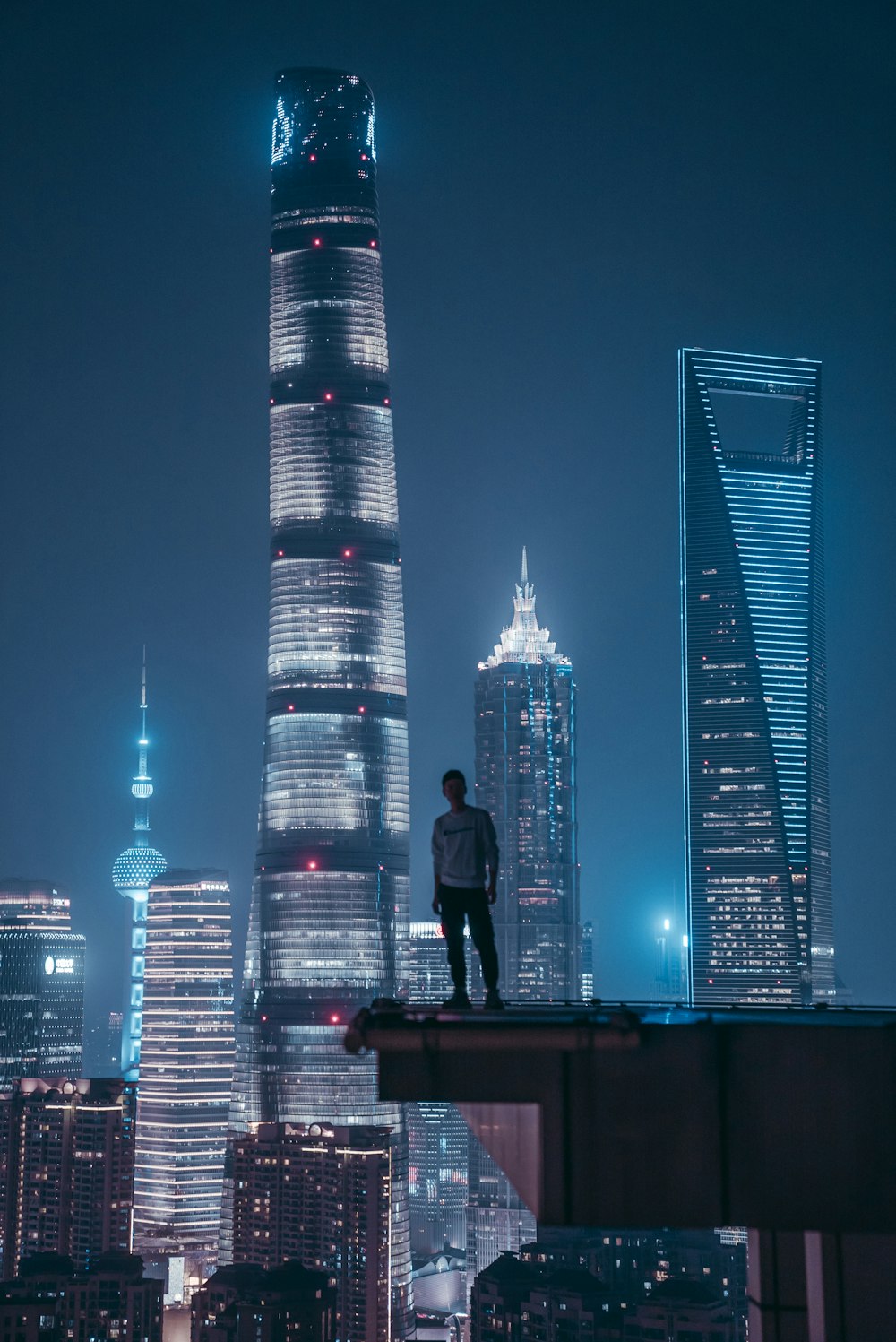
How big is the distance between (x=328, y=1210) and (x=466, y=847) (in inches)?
4571

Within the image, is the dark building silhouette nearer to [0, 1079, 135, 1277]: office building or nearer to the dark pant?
[0, 1079, 135, 1277]: office building

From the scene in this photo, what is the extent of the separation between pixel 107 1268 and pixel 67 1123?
99.2ft

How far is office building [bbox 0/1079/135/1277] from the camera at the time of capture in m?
124

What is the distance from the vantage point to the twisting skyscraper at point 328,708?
161 m

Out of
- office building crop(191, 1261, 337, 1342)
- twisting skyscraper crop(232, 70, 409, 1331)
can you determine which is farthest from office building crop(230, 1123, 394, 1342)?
twisting skyscraper crop(232, 70, 409, 1331)

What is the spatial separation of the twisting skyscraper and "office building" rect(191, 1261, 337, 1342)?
57457 millimetres

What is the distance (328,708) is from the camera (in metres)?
162

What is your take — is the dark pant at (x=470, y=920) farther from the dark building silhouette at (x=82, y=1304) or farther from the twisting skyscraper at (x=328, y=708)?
the twisting skyscraper at (x=328, y=708)

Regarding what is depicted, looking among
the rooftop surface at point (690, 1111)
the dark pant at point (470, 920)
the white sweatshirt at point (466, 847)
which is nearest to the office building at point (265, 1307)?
the dark pant at point (470, 920)

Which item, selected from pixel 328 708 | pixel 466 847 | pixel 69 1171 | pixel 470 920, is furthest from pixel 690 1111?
pixel 328 708

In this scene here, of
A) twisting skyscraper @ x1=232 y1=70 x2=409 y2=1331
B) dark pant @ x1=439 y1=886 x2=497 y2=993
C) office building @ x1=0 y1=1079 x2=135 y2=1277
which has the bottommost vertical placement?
office building @ x1=0 y1=1079 x2=135 y2=1277

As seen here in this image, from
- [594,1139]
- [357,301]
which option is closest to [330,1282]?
[357,301]

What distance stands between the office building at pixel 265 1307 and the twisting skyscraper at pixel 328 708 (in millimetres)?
57457

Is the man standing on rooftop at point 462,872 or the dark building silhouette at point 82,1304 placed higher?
the man standing on rooftop at point 462,872
